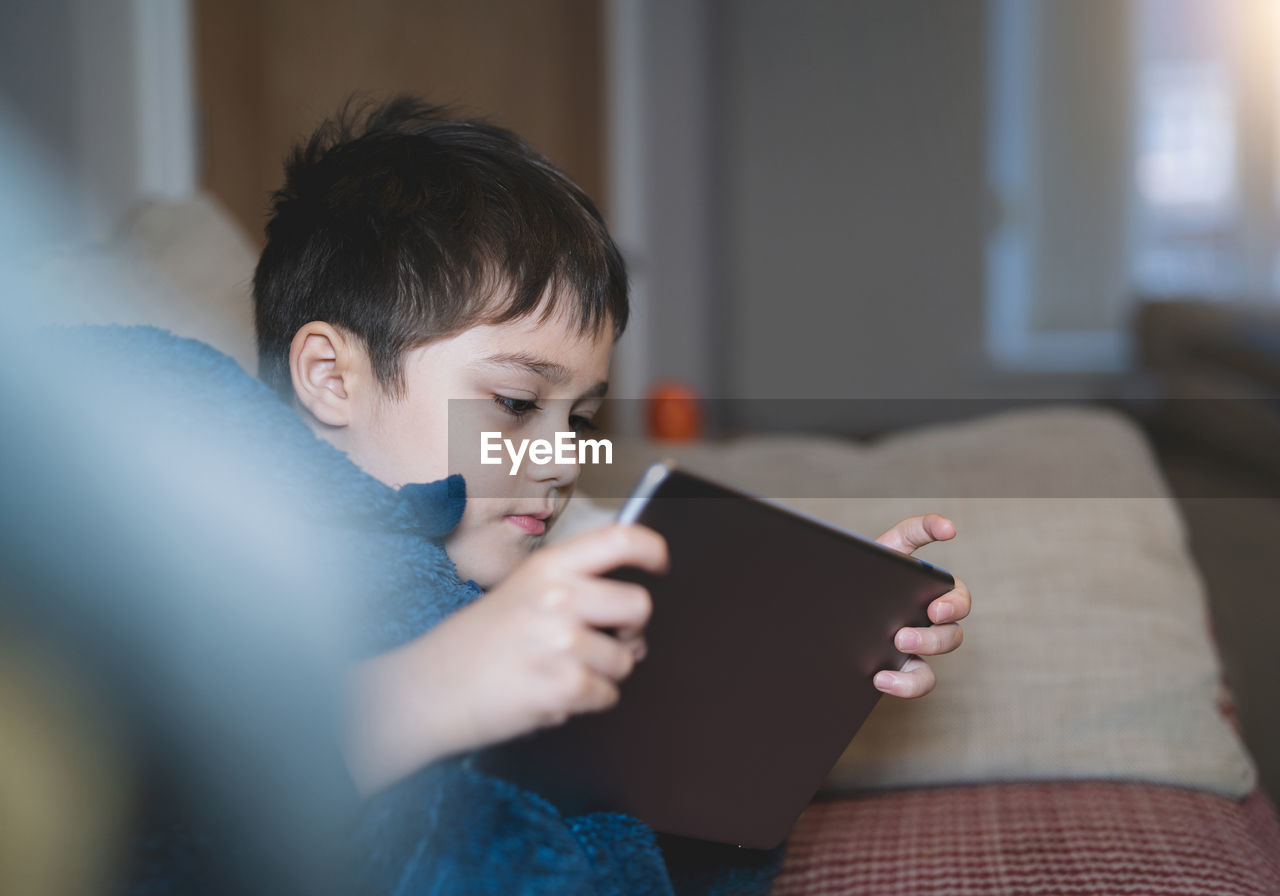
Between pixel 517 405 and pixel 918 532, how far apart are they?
25cm

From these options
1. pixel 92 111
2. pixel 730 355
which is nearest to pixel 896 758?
pixel 92 111

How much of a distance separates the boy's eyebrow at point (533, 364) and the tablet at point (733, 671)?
0.24 m

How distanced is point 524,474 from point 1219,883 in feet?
1.54

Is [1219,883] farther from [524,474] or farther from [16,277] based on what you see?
[16,277]

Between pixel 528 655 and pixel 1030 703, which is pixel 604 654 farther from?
pixel 1030 703

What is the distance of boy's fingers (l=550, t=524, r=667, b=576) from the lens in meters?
0.37

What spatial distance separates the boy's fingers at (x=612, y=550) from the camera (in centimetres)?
37

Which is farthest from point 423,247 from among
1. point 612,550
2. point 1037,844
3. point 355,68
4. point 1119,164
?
point 1119,164

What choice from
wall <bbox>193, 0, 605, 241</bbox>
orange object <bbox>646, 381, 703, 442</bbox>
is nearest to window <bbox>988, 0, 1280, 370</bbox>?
wall <bbox>193, 0, 605, 241</bbox>

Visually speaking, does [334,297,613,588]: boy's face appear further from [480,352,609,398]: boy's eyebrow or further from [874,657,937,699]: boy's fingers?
[874,657,937,699]: boy's fingers

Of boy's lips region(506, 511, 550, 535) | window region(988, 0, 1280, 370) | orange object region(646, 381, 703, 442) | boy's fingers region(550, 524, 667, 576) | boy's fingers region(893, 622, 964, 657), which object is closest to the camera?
boy's fingers region(550, 524, 667, 576)

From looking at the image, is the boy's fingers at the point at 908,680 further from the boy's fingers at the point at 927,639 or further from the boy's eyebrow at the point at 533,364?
the boy's eyebrow at the point at 533,364

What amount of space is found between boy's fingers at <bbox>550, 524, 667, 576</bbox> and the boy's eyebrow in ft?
0.80

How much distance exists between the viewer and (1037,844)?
25.0 inches
